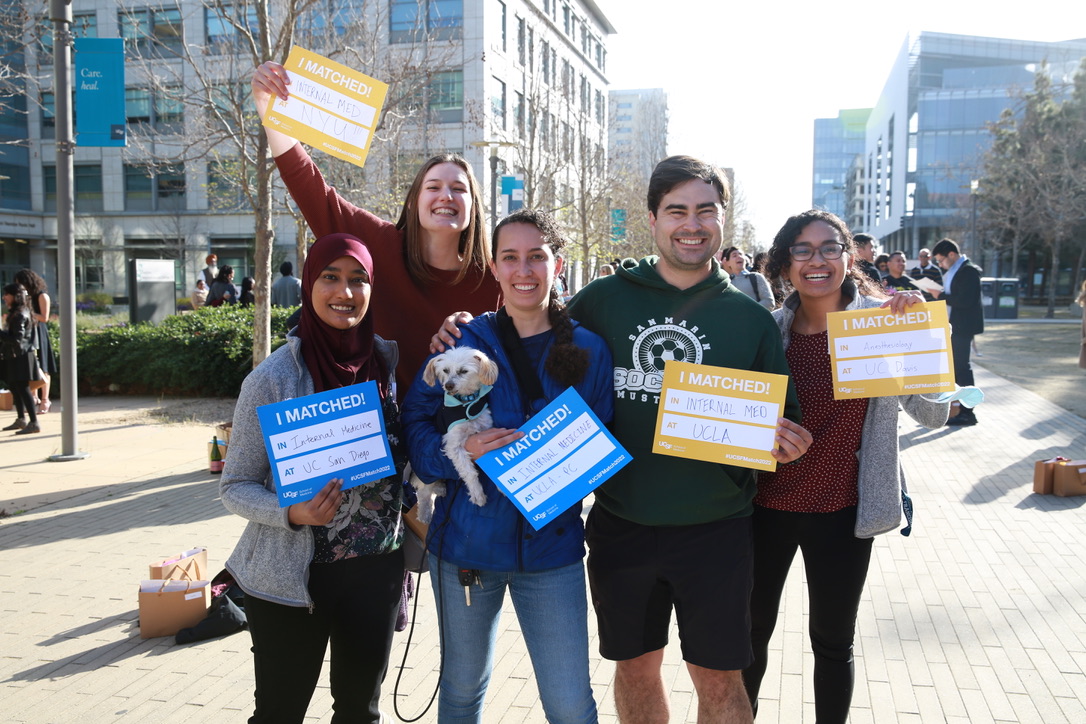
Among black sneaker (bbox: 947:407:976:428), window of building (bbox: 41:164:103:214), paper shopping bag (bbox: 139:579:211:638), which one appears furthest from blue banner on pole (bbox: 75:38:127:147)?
window of building (bbox: 41:164:103:214)

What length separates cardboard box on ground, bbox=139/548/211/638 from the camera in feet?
14.5

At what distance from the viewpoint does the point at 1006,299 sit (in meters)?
34.6

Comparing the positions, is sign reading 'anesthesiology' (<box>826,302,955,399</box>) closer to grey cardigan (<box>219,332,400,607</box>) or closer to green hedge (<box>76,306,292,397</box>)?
grey cardigan (<box>219,332,400,607</box>)

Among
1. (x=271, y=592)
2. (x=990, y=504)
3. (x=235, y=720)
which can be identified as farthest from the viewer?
(x=990, y=504)

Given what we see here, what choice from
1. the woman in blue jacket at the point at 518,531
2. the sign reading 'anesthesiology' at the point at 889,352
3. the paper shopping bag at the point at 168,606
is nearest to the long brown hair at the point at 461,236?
the woman in blue jacket at the point at 518,531

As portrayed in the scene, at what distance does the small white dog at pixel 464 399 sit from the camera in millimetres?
2531

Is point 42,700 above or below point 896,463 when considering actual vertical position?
below

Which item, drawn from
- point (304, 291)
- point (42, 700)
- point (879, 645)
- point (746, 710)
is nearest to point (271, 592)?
point (304, 291)

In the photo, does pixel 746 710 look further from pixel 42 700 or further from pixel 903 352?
pixel 42 700

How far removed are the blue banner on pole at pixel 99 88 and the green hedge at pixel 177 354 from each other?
16.0ft

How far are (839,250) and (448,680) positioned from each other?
7.29 feet

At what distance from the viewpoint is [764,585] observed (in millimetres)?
3098

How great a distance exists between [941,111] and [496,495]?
7384 cm

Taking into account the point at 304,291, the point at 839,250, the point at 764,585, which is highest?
the point at 839,250
